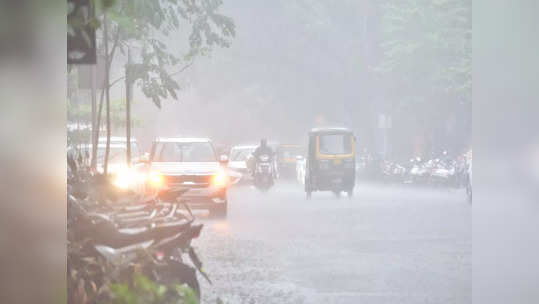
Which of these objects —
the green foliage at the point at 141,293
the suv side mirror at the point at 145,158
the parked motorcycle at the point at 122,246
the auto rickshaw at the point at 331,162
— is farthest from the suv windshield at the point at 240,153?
the green foliage at the point at 141,293

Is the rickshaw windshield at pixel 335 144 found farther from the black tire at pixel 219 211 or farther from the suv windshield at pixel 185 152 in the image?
the suv windshield at pixel 185 152

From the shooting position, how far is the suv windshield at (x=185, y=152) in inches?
412

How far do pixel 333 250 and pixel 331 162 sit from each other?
6.62 meters

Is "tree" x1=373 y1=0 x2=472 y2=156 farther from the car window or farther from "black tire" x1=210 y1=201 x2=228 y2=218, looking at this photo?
the car window

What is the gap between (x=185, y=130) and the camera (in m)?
10.1

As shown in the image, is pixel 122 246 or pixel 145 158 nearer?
pixel 122 246

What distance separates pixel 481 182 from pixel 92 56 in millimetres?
2267

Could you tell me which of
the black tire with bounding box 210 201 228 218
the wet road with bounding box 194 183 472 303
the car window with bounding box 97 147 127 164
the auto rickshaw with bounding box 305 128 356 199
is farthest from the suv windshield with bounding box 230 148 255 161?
the car window with bounding box 97 147 127 164

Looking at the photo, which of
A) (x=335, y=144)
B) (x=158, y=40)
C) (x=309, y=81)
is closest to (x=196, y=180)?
(x=309, y=81)

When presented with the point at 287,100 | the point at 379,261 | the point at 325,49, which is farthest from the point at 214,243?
the point at 325,49

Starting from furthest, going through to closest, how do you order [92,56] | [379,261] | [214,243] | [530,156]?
[214,243] < [379,261] < [530,156] < [92,56]

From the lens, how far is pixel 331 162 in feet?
53.9

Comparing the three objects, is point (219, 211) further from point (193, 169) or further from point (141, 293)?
point (141, 293)

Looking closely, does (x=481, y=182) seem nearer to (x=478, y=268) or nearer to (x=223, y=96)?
(x=478, y=268)
